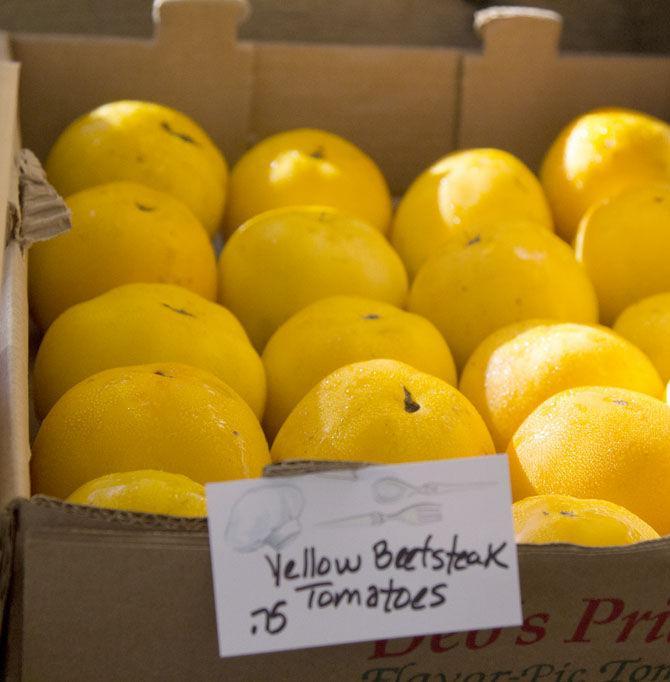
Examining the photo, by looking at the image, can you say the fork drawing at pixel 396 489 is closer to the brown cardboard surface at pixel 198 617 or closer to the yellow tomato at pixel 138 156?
the brown cardboard surface at pixel 198 617

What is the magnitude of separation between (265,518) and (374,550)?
70 millimetres

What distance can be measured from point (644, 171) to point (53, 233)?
87cm

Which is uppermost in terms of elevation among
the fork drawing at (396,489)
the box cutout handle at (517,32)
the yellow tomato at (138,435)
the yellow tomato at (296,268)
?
the box cutout handle at (517,32)

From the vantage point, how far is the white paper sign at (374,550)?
0.64 m

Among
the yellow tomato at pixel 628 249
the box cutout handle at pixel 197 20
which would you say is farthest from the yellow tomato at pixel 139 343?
the box cutout handle at pixel 197 20

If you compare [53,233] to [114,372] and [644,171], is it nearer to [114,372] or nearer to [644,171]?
[114,372]

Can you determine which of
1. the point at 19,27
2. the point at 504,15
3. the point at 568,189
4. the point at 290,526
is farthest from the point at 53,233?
the point at 19,27

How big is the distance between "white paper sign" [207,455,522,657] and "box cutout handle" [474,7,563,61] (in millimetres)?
1167

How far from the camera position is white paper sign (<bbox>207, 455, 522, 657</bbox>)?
2.09ft

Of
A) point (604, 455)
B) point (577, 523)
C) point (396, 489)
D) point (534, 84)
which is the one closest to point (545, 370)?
point (604, 455)

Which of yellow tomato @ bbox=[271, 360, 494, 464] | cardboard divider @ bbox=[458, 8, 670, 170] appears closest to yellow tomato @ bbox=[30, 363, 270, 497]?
yellow tomato @ bbox=[271, 360, 494, 464]

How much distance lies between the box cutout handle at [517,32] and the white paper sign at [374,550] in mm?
1167

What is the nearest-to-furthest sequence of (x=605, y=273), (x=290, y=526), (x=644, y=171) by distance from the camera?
(x=290, y=526), (x=605, y=273), (x=644, y=171)

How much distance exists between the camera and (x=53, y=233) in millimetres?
1048
